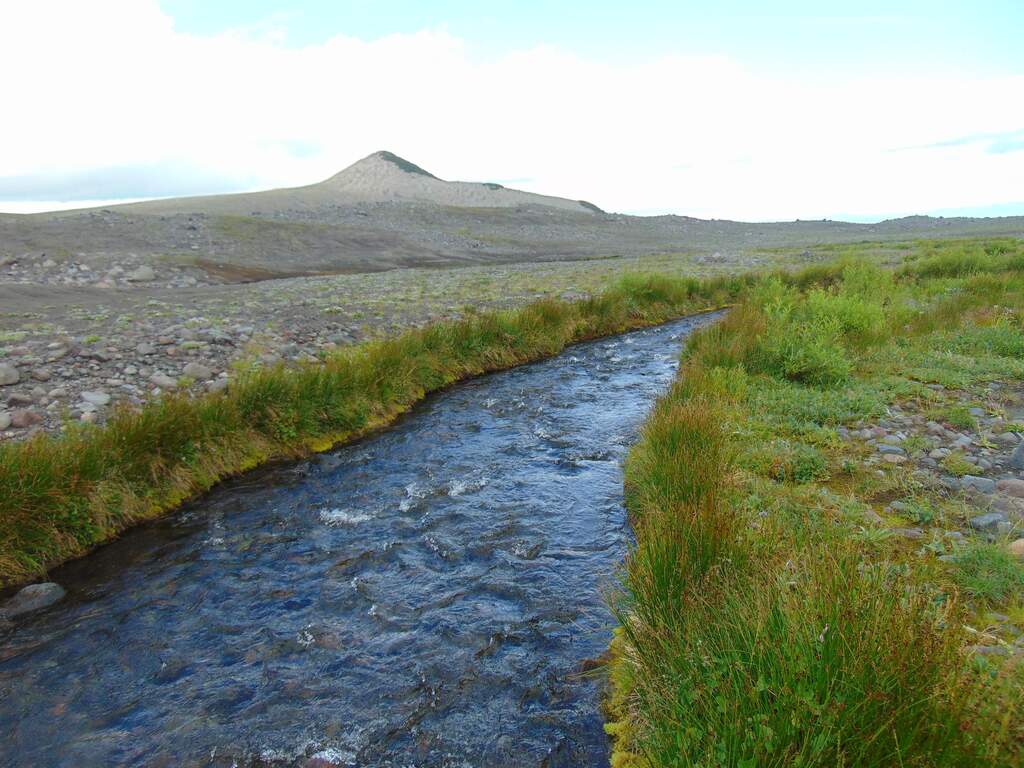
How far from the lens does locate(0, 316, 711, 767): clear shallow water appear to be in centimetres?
399

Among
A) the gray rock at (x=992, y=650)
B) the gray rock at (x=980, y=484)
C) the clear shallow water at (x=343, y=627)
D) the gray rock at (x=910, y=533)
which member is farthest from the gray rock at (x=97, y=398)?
the gray rock at (x=980, y=484)

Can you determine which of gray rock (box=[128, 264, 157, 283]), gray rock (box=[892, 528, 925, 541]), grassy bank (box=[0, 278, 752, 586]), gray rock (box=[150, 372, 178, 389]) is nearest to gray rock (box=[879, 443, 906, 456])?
gray rock (box=[892, 528, 925, 541])

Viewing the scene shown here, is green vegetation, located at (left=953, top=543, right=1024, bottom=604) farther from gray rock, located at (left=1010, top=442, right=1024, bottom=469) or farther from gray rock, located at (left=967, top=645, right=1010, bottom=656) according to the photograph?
gray rock, located at (left=1010, top=442, right=1024, bottom=469)

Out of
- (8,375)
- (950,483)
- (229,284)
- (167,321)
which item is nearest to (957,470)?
(950,483)

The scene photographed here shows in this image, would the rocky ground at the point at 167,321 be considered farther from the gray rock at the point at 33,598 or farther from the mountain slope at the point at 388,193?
the mountain slope at the point at 388,193

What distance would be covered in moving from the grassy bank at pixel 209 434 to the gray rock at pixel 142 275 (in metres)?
13.7

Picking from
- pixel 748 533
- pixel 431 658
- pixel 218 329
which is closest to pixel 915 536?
pixel 748 533

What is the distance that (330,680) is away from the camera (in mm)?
4488

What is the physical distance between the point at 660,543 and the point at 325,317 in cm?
1234

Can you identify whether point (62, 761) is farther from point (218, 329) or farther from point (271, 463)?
point (218, 329)

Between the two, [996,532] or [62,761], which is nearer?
[62,761]

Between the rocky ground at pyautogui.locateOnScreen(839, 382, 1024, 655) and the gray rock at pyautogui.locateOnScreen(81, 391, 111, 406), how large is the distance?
9.46 m

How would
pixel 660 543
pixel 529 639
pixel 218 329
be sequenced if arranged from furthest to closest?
pixel 218 329, pixel 529 639, pixel 660 543

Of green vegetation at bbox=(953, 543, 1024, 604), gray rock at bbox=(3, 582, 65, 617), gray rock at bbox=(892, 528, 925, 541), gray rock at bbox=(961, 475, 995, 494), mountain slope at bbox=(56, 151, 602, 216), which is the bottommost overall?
gray rock at bbox=(3, 582, 65, 617)
